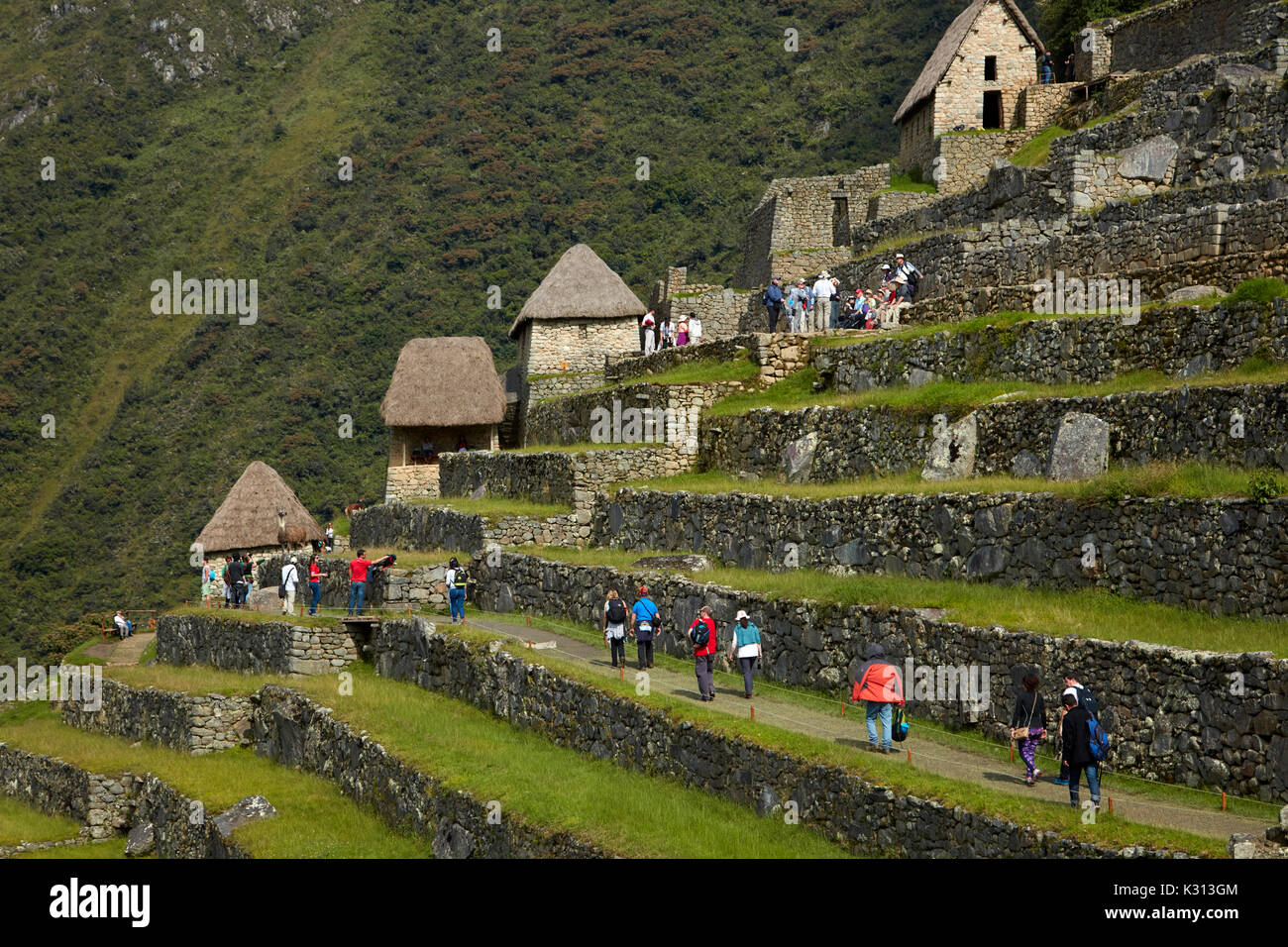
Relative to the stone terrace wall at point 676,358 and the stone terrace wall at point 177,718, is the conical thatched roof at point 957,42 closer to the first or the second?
the stone terrace wall at point 676,358

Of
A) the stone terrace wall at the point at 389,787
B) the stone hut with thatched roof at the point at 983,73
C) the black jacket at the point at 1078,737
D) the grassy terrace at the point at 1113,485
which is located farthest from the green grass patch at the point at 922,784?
the stone hut with thatched roof at the point at 983,73

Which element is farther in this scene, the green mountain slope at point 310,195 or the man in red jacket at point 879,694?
the green mountain slope at point 310,195

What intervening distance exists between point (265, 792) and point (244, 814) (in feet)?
3.80

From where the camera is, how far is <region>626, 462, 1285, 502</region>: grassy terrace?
49.5 feet

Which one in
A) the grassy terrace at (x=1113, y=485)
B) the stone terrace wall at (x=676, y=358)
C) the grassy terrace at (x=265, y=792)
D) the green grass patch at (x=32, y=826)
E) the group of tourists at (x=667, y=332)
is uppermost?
the group of tourists at (x=667, y=332)

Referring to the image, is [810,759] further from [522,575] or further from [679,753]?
[522,575]

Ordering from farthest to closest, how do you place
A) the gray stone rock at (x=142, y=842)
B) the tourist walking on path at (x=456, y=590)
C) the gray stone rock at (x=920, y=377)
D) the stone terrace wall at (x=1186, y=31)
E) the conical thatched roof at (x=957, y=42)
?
the conical thatched roof at (x=957, y=42) → the stone terrace wall at (x=1186, y=31) → the gray stone rock at (x=142, y=842) → the tourist walking on path at (x=456, y=590) → the gray stone rock at (x=920, y=377)

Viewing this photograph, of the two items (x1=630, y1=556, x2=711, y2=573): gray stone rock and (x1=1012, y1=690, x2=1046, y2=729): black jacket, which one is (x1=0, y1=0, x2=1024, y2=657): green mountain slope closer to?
(x1=630, y1=556, x2=711, y2=573): gray stone rock

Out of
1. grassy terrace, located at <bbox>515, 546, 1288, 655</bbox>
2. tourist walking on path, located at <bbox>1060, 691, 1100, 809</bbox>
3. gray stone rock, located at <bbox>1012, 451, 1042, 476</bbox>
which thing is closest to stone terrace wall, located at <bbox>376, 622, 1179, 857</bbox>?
tourist walking on path, located at <bbox>1060, 691, 1100, 809</bbox>

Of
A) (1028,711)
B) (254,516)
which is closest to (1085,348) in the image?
(1028,711)

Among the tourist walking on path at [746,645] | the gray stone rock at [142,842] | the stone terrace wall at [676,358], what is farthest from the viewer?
the stone terrace wall at [676,358]

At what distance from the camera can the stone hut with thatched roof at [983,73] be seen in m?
37.3
